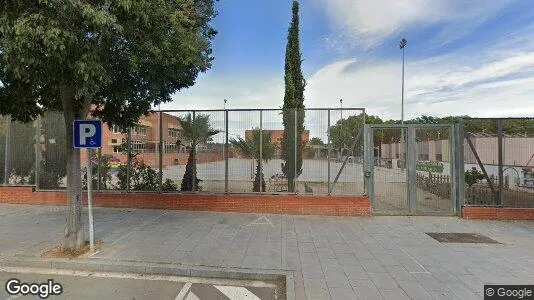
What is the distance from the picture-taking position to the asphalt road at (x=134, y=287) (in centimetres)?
490

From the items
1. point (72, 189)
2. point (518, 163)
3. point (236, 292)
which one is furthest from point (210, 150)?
point (518, 163)

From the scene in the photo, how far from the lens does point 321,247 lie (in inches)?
275

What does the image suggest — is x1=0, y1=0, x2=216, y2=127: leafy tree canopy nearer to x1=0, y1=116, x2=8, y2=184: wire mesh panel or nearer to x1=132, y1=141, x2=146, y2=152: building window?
x1=132, y1=141, x2=146, y2=152: building window

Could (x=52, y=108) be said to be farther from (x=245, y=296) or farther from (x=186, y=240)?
(x=245, y=296)

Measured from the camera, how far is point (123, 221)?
890cm

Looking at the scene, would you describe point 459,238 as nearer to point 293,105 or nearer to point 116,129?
point 293,105

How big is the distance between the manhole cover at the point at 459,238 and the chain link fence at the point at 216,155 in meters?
2.50

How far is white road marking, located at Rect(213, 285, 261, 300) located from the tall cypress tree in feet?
17.5

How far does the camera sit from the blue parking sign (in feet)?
20.5

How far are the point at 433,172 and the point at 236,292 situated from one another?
24.3ft

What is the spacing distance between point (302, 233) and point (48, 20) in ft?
20.2

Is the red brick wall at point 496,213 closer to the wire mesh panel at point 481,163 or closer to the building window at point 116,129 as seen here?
the wire mesh panel at point 481,163

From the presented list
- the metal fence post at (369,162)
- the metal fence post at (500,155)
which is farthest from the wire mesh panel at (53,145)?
the metal fence post at (500,155)

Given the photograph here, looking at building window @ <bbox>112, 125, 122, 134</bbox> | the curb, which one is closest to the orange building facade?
building window @ <bbox>112, 125, 122, 134</bbox>
